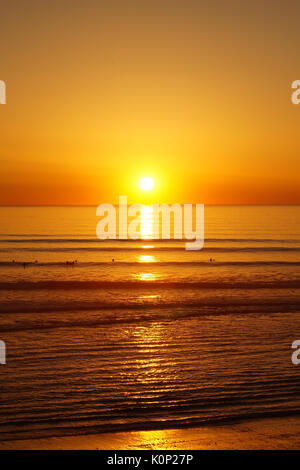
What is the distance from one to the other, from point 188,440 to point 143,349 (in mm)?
6053

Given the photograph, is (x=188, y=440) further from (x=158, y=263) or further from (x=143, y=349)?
(x=158, y=263)

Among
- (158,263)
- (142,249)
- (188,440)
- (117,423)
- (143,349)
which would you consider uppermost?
(142,249)

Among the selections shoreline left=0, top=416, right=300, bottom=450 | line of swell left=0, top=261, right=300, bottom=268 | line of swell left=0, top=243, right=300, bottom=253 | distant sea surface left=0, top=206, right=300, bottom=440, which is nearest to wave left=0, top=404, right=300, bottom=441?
distant sea surface left=0, top=206, right=300, bottom=440

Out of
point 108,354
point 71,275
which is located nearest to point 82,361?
point 108,354

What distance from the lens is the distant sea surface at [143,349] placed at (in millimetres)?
9695

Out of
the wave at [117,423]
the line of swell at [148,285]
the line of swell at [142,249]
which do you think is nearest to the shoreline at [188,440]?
the wave at [117,423]

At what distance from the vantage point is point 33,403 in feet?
33.1

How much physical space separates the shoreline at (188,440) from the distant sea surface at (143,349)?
308mm

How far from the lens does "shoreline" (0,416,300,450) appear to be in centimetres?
823

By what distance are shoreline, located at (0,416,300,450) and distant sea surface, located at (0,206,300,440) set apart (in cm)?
31

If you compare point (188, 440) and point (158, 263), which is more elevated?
point (158, 263)

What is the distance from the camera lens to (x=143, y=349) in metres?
14.4

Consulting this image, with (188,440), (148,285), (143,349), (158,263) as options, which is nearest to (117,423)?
(188,440)
